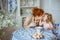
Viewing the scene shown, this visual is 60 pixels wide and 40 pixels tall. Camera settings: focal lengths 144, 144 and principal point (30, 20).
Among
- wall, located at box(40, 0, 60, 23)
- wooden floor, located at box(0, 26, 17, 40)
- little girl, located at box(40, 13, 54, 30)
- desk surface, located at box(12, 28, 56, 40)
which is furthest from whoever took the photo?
wall, located at box(40, 0, 60, 23)

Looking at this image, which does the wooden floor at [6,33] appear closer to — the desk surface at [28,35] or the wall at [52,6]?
the desk surface at [28,35]

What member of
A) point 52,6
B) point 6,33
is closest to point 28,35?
point 6,33

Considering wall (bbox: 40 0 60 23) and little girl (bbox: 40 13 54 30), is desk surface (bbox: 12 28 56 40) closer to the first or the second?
little girl (bbox: 40 13 54 30)

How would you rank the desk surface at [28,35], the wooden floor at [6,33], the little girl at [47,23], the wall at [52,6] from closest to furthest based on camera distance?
the desk surface at [28,35], the little girl at [47,23], the wooden floor at [6,33], the wall at [52,6]

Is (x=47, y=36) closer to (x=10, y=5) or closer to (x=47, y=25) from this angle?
(x=47, y=25)

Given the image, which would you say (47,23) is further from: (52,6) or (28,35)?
(52,6)

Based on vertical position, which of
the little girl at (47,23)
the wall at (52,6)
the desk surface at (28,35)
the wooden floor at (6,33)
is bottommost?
the wooden floor at (6,33)

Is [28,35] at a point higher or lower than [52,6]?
lower

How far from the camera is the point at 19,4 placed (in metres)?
4.17

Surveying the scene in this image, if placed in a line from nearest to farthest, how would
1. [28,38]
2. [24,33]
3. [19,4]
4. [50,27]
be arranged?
[28,38] → [24,33] → [50,27] → [19,4]

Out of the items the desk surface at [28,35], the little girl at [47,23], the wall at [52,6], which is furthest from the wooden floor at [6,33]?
the wall at [52,6]

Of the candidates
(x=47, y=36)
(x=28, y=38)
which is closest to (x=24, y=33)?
(x=28, y=38)

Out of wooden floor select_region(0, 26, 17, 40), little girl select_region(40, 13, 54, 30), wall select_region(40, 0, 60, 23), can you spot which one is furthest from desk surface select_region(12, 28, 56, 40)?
wall select_region(40, 0, 60, 23)

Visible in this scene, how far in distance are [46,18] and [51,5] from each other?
170 cm
